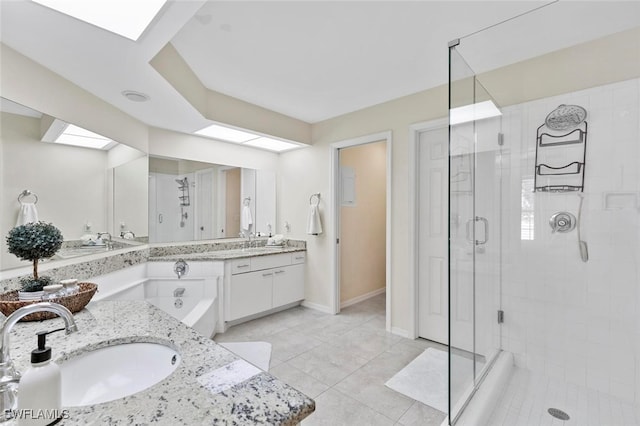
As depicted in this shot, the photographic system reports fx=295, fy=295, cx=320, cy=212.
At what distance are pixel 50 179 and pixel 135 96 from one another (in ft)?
2.87

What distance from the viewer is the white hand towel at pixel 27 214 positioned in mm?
1602

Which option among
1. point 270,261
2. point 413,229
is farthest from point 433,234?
point 270,261

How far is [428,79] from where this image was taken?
2.64m

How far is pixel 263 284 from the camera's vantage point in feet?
11.1

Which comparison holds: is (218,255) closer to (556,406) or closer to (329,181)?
(329,181)

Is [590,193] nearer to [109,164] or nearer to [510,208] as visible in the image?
[510,208]

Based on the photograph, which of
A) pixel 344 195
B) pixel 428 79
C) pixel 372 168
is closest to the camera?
pixel 428 79

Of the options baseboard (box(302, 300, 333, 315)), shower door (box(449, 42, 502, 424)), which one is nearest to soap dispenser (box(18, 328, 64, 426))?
shower door (box(449, 42, 502, 424))

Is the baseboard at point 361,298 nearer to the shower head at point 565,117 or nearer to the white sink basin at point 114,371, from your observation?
the shower head at point 565,117

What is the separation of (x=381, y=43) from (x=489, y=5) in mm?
668

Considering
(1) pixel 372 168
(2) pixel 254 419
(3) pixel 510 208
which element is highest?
(1) pixel 372 168

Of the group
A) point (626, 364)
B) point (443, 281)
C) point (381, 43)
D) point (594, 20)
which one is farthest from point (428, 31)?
point (626, 364)

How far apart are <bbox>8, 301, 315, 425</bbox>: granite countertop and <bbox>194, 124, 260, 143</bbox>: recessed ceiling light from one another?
2.40 metres

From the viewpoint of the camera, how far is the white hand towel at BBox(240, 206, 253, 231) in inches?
155
